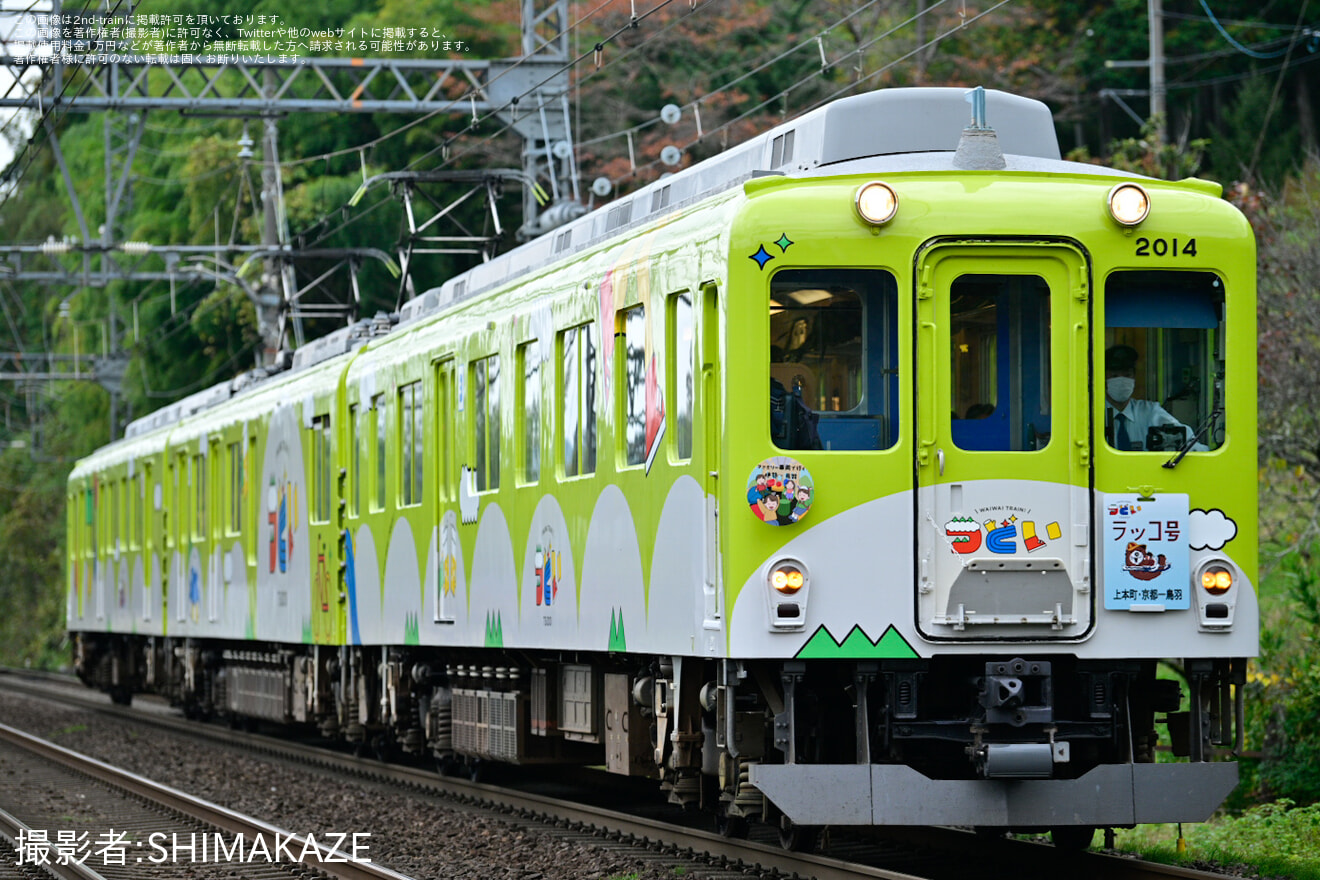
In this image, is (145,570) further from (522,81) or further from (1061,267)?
(1061,267)

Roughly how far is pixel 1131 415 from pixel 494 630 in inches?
203

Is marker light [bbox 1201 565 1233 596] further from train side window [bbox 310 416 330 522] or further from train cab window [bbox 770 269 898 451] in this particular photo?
train side window [bbox 310 416 330 522]

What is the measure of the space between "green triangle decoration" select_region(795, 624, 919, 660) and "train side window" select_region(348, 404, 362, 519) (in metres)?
8.44

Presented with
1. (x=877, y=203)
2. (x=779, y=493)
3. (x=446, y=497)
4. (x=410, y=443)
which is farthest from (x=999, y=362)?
(x=410, y=443)

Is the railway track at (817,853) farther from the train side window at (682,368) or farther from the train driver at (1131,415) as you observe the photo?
the train side window at (682,368)

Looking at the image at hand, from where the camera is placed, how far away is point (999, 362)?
9492 mm

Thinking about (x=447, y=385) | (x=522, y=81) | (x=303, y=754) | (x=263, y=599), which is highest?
(x=522, y=81)

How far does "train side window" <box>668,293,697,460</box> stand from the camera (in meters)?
9.94

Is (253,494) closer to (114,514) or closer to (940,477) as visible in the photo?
(114,514)

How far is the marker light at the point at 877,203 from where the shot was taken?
9.41 metres

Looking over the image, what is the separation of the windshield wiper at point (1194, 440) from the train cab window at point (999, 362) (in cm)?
55

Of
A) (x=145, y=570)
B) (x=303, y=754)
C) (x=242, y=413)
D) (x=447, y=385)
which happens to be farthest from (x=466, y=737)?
(x=145, y=570)

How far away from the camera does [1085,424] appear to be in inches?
369

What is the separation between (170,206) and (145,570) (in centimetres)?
1383
